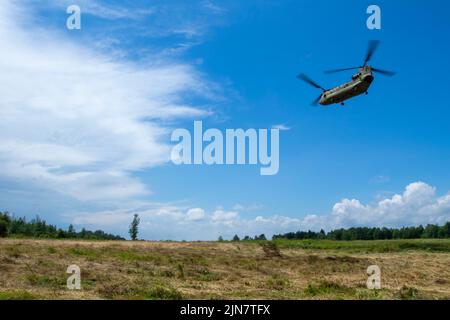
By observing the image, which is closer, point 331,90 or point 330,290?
point 330,290

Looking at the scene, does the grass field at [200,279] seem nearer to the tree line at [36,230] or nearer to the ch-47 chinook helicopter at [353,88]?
the ch-47 chinook helicopter at [353,88]

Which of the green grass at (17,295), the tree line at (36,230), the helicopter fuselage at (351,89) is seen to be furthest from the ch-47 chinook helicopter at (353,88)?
the tree line at (36,230)

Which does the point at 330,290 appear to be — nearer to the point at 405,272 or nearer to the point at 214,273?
the point at 214,273

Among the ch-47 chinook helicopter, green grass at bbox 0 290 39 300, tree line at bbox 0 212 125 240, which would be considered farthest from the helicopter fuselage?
tree line at bbox 0 212 125 240

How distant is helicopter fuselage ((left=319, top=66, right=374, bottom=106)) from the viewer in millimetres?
40478

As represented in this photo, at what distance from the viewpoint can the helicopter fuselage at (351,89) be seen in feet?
133

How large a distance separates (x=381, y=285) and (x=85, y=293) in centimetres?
1852

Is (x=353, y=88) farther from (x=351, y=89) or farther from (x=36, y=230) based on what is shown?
(x=36, y=230)

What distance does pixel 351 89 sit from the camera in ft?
137

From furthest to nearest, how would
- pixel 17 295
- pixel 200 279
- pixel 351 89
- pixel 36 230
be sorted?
pixel 36 230 < pixel 351 89 < pixel 200 279 < pixel 17 295

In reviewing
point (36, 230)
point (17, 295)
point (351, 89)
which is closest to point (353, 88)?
point (351, 89)
